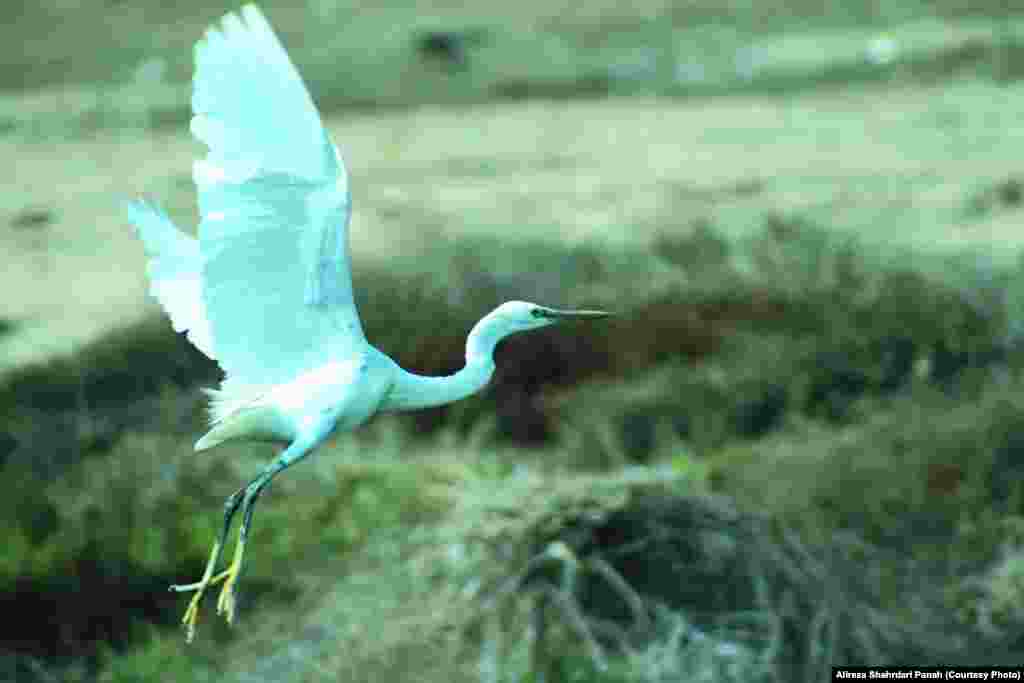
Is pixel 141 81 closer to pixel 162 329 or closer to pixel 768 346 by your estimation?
pixel 162 329

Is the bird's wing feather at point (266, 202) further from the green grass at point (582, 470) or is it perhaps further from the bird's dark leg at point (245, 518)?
the green grass at point (582, 470)

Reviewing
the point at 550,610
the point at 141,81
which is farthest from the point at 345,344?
the point at 141,81

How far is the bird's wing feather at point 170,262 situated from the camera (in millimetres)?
7254

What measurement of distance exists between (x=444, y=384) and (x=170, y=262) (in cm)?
125

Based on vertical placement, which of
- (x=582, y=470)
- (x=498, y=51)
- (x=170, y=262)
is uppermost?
(x=170, y=262)

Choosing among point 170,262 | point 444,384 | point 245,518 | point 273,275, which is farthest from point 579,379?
point 245,518

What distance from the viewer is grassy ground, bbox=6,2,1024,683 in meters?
9.86

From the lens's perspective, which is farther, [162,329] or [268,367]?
[162,329]

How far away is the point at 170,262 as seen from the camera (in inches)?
289

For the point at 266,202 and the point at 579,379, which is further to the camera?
the point at 579,379

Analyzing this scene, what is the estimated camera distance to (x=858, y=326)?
1391 cm

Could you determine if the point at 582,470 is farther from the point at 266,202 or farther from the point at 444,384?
the point at 266,202

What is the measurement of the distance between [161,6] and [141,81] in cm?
290

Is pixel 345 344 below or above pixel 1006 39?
above
